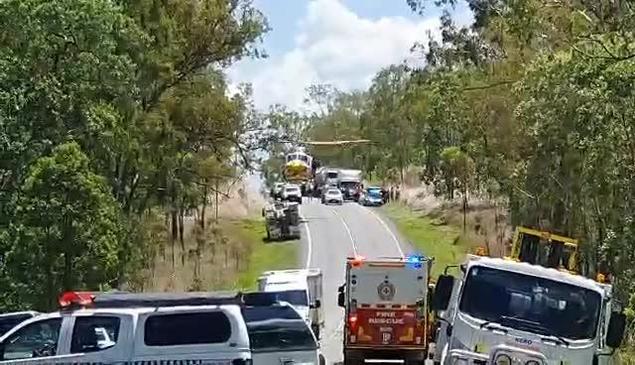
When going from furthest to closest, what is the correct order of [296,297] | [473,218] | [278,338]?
[473,218], [296,297], [278,338]

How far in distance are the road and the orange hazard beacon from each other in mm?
10385

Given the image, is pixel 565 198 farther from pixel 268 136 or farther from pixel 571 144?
pixel 268 136

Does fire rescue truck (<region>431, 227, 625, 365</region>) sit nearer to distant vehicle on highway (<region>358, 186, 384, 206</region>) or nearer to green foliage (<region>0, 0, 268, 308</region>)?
green foliage (<region>0, 0, 268, 308</region>)

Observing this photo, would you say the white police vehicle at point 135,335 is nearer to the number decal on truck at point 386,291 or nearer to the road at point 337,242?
the number decal on truck at point 386,291

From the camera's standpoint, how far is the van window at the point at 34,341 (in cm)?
1794

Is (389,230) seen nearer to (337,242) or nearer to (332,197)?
(337,242)

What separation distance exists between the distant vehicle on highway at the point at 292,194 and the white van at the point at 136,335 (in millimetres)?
81190

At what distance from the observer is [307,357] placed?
19.5 metres

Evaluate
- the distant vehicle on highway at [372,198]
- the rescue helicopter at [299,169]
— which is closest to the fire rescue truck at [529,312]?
the distant vehicle on highway at [372,198]

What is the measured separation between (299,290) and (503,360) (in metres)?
16.6

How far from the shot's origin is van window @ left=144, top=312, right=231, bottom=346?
60.1 ft

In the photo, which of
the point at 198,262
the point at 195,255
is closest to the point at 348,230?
the point at 195,255

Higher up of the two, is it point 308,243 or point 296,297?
point 296,297

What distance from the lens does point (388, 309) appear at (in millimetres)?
29984
